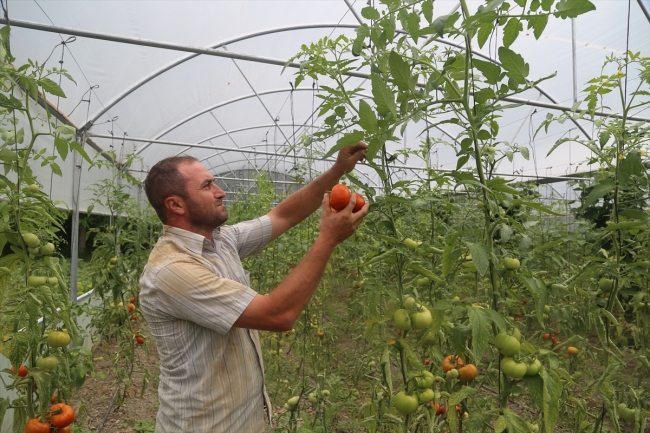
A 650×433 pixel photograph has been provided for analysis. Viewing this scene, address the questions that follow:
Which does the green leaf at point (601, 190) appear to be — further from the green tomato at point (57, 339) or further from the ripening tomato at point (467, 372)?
the green tomato at point (57, 339)

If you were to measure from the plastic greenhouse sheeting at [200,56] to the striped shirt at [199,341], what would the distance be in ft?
6.60

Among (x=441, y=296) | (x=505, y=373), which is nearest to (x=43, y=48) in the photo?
(x=441, y=296)

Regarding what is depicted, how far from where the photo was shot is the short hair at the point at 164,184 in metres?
1.76

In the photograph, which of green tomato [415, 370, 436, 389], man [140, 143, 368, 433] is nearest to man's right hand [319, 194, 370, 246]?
man [140, 143, 368, 433]

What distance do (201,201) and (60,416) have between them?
1.10 meters

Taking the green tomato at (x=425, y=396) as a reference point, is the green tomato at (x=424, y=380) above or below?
above

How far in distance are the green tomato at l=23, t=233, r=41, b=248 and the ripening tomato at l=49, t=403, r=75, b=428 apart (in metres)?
0.76

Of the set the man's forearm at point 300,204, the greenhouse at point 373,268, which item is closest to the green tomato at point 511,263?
the greenhouse at point 373,268

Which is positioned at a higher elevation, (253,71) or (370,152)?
(253,71)

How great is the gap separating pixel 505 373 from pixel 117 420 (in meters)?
3.33

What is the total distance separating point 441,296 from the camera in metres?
2.01

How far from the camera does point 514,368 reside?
3.75 feet

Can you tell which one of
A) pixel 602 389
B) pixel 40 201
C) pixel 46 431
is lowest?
pixel 46 431

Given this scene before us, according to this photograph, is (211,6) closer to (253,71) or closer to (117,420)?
(253,71)
